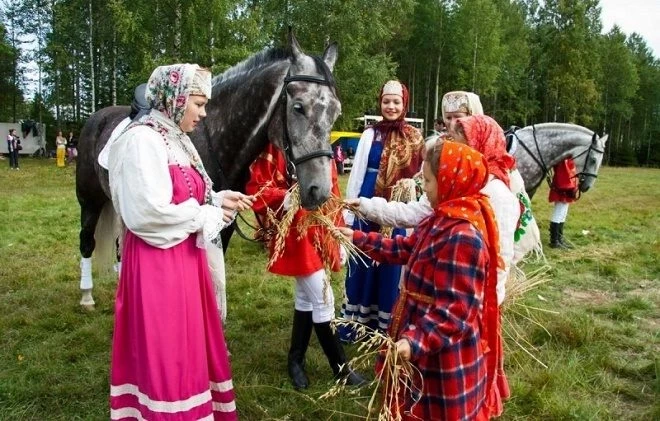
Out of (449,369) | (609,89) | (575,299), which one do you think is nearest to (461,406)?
(449,369)

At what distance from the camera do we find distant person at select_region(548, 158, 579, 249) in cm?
788

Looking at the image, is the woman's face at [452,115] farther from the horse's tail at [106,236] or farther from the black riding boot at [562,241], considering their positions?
the black riding boot at [562,241]

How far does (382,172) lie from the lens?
3654 millimetres

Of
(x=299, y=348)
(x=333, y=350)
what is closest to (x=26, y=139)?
(x=299, y=348)

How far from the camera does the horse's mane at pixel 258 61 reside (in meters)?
3.19

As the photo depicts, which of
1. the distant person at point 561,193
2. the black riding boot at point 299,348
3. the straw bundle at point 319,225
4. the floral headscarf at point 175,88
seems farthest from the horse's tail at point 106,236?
the distant person at point 561,193

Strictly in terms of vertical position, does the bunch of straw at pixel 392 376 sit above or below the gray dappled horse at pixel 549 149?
below

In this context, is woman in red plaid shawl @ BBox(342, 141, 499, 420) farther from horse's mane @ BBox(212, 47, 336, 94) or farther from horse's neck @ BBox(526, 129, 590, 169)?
horse's neck @ BBox(526, 129, 590, 169)

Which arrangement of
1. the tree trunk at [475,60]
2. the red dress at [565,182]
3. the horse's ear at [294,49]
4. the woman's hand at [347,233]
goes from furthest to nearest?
the tree trunk at [475,60] → the red dress at [565,182] → the horse's ear at [294,49] → the woman's hand at [347,233]

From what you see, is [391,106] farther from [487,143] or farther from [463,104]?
[487,143]

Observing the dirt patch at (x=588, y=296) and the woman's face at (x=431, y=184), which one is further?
the dirt patch at (x=588, y=296)

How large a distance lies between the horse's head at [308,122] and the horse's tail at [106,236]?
9.55 feet

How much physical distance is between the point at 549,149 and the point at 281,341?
5.15 metres

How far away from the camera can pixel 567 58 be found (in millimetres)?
33406
